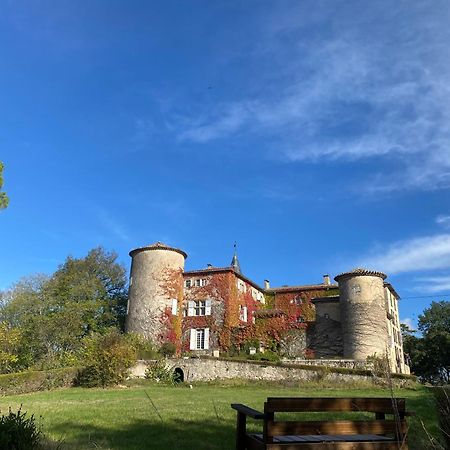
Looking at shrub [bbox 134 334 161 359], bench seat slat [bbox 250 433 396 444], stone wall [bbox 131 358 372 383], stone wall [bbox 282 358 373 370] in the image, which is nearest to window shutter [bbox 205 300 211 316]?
shrub [bbox 134 334 161 359]

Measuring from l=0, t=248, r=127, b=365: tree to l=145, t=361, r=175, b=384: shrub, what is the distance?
10.2 meters

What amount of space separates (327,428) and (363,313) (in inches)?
1107

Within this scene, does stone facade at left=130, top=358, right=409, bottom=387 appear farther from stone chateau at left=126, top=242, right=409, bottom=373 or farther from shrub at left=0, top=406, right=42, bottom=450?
shrub at left=0, top=406, right=42, bottom=450

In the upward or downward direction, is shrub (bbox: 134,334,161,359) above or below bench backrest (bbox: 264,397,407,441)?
above

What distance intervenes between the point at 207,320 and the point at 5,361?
14.8m

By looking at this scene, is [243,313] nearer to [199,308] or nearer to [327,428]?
[199,308]

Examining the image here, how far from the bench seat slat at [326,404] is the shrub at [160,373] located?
24547mm

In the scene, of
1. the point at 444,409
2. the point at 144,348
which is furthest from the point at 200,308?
the point at 444,409

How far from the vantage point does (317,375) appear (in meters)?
25.3

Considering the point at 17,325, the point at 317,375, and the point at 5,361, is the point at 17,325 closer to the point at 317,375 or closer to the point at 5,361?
the point at 5,361

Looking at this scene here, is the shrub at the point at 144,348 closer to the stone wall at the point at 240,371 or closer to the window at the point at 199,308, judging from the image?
the stone wall at the point at 240,371

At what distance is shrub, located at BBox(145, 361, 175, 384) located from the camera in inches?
1142

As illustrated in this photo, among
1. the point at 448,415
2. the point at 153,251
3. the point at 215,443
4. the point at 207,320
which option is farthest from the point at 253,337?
the point at 448,415

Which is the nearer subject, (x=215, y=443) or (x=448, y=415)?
(x=448, y=415)
